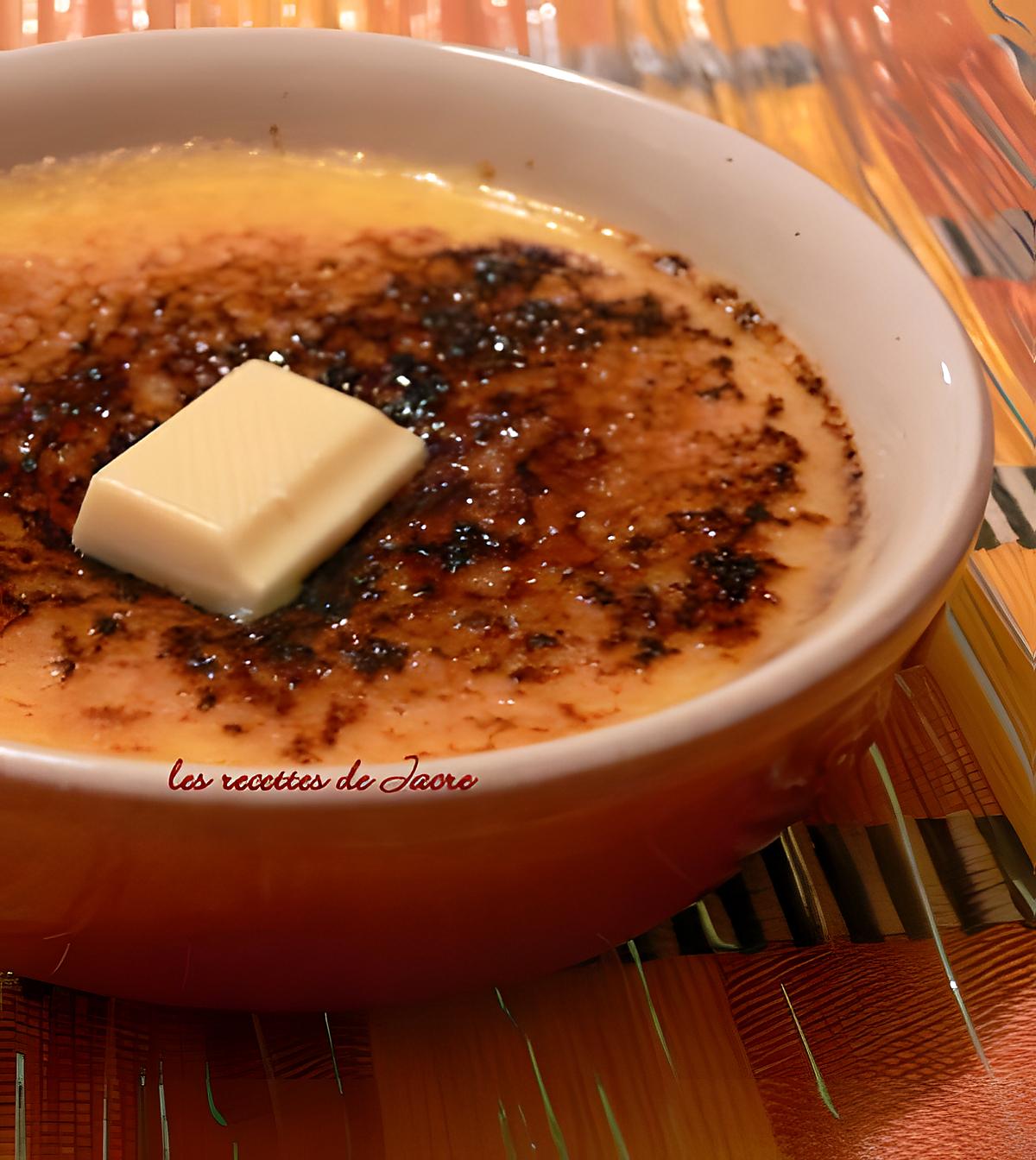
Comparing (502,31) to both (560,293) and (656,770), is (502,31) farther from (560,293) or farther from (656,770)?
(656,770)

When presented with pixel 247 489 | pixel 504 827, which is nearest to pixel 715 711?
pixel 504 827

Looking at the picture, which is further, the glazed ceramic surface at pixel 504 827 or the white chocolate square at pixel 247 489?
the white chocolate square at pixel 247 489

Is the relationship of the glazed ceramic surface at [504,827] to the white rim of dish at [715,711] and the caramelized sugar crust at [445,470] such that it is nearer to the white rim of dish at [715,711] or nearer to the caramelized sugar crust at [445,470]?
the white rim of dish at [715,711]

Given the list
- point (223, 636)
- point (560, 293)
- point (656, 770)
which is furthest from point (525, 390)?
point (656, 770)

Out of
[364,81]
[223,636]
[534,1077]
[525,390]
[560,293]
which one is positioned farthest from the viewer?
[364,81]

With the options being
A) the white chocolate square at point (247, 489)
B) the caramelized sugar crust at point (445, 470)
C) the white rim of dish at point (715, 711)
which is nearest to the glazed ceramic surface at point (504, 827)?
the white rim of dish at point (715, 711)

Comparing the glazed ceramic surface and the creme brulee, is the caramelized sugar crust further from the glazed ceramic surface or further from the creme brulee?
the glazed ceramic surface

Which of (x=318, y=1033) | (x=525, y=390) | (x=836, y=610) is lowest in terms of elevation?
(x=318, y=1033)
